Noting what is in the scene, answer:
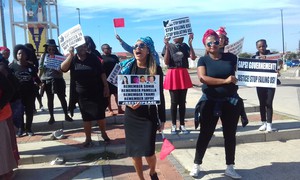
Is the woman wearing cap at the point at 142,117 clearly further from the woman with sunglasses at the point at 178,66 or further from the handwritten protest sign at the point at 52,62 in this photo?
the handwritten protest sign at the point at 52,62

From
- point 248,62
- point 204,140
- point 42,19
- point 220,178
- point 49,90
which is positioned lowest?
point 220,178

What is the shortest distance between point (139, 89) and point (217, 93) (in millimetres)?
1064

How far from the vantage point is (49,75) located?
7328 mm

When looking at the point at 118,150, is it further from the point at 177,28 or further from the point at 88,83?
the point at 177,28

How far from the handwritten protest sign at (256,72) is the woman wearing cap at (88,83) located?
2.43 metres

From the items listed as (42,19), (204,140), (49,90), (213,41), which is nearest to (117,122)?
(49,90)

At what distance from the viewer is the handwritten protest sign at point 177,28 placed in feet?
20.1

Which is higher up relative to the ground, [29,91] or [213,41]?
[213,41]

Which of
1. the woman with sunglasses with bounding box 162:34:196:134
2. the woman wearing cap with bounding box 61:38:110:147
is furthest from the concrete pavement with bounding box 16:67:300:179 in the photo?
the woman with sunglasses with bounding box 162:34:196:134

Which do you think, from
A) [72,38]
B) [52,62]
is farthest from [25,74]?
[72,38]

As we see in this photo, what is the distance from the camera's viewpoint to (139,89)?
3.93 metres

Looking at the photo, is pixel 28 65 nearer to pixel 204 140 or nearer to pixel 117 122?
pixel 117 122

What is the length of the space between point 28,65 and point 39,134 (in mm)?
1561

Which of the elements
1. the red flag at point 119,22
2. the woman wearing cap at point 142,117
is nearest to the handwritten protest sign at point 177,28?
the red flag at point 119,22
